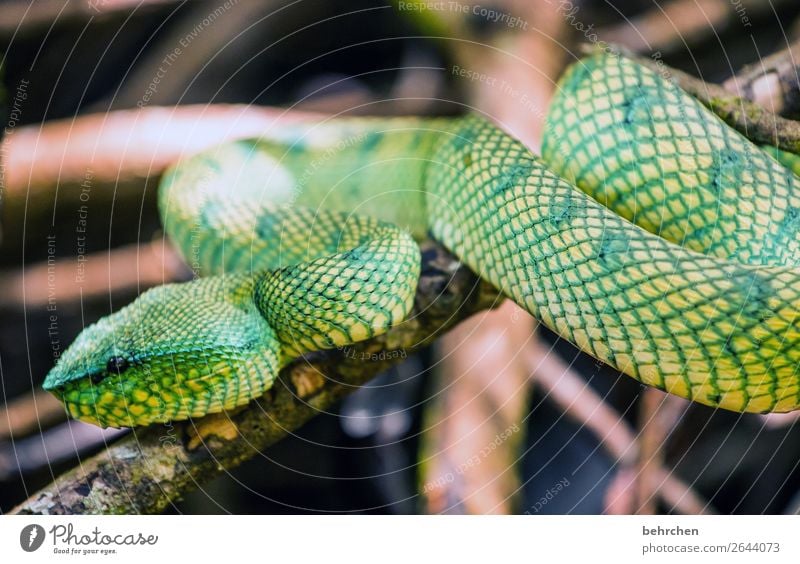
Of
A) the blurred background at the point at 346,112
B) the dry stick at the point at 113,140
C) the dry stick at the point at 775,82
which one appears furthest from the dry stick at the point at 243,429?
the dry stick at the point at 775,82

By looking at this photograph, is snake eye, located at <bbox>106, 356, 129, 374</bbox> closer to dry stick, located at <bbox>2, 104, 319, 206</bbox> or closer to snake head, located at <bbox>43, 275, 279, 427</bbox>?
snake head, located at <bbox>43, 275, 279, 427</bbox>

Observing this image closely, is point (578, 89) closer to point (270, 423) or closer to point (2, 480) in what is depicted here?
point (270, 423)

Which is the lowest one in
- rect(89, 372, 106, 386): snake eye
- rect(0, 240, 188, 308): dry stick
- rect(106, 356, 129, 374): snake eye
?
rect(89, 372, 106, 386): snake eye

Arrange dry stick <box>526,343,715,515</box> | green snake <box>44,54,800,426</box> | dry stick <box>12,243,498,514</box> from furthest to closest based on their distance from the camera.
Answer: dry stick <box>526,343,715,515</box>
dry stick <box>12,243,498,514</box>
green snake <box>44,54,800,426</box>

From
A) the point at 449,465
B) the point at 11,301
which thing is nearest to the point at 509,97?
the point at 449,465

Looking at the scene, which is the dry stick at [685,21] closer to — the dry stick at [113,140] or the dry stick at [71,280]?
the dry stick at [113,140]

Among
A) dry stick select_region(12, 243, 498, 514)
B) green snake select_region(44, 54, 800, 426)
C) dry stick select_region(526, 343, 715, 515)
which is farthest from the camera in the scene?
dry stick select_region(526, 343, 715, 515)

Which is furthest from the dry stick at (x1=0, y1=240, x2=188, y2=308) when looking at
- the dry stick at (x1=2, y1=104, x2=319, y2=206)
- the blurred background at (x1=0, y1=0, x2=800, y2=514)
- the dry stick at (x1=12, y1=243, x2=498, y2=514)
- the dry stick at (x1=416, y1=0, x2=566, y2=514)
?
the dry stick at (x1=416, y1=0, x2=566, y2=514)
